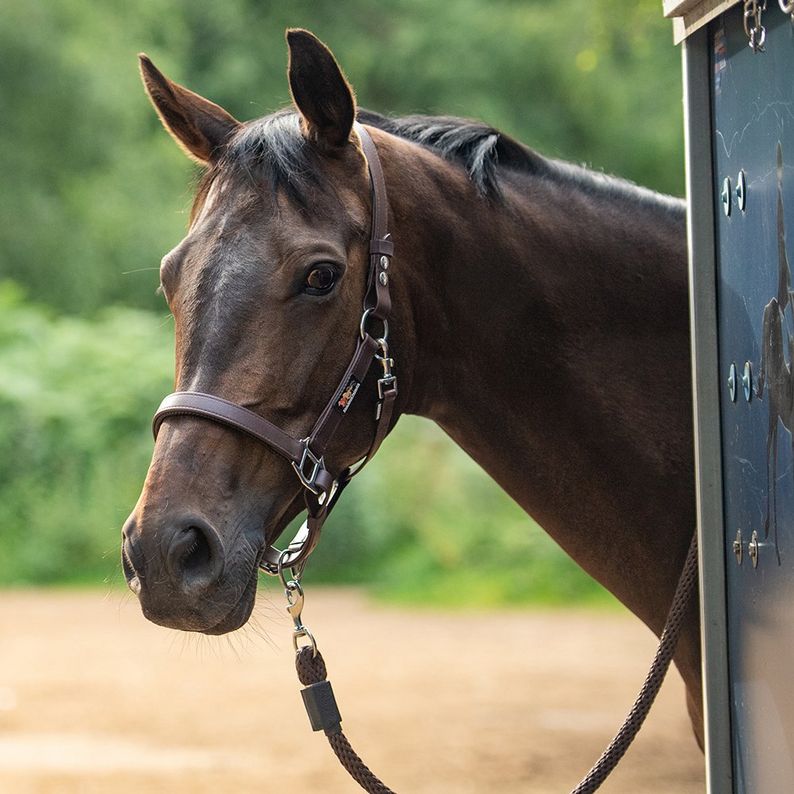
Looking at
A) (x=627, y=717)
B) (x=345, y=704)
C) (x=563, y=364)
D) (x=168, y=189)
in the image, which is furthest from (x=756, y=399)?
(x=168, y=189)

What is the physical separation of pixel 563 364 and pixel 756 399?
0.53 metres

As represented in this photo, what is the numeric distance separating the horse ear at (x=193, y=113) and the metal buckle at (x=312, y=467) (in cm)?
68

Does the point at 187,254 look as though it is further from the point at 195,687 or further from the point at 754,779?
the point at 195,687

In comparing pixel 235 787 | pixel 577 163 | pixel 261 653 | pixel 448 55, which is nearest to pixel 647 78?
pixel 448 55

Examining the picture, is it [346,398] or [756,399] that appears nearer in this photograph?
[756,399]

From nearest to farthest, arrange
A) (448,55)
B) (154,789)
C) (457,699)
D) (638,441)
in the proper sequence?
1. (638,441)
2. (154,789)
3. (457,699)
4. (448,55)

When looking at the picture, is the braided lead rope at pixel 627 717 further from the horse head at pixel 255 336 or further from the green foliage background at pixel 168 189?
the green foliage background at pixel 168 189

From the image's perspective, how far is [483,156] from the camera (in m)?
2.54

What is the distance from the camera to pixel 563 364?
2.45m

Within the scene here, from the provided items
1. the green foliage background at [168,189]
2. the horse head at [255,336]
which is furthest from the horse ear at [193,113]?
the green foliage background at [168,189]

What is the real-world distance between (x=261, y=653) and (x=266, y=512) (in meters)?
6.84

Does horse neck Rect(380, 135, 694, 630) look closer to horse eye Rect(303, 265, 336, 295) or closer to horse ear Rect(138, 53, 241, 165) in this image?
horse eye Rect(303, 265, 336, 295)

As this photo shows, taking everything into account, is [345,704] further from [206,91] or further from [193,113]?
[206,91]

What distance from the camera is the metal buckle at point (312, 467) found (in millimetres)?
2166
